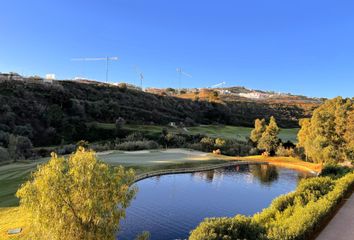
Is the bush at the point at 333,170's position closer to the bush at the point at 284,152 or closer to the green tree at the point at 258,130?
the bush at the point at 284,152

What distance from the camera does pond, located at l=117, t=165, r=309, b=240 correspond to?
26000mm

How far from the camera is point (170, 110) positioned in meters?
119

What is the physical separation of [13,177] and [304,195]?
27.2 m

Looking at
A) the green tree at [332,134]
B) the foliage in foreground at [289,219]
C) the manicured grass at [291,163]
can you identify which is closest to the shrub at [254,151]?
the manicured grass at [291,163]

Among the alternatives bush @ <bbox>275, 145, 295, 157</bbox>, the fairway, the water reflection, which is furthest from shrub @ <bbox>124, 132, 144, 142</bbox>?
bush @ <bbox>275, 145, 295, 157</bbox>

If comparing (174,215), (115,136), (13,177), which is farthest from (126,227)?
(115,136)

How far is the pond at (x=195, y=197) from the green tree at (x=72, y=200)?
1154cm

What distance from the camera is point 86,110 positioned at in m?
94.9

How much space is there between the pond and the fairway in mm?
3816

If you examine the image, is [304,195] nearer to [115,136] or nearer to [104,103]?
[115,136]

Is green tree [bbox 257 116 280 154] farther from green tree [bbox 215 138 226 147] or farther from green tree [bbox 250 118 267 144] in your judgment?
green tree [bbox 215 138 226 147]

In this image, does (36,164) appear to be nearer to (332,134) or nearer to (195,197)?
(195,197)

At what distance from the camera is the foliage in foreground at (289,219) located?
14.1 metres

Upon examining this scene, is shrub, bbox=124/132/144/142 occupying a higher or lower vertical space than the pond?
higher
